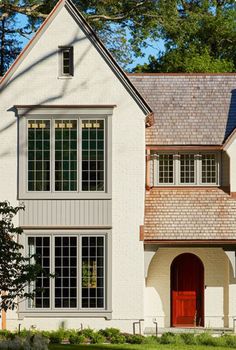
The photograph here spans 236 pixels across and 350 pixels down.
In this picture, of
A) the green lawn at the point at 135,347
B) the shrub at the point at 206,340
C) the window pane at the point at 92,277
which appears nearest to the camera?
the green lawn at the point at 135,347

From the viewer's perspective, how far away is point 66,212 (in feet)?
113

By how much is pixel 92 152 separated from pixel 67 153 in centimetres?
79

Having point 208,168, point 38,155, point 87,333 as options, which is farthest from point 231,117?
point 87,333

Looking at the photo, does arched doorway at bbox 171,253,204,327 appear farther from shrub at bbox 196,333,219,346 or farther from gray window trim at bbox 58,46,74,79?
gray window trim at bbox 58,46,74,79

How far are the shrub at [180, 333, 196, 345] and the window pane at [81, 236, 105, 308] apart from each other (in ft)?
9.95

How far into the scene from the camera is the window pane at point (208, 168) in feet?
119

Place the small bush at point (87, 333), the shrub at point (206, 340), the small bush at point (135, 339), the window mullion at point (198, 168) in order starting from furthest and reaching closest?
the window mullion at point (198, 168)
the small bush at point (87, 333)
the small bush at point (135, 339)
the shrub at point (206, 340)

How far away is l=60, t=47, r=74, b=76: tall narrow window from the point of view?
3472 centimetres

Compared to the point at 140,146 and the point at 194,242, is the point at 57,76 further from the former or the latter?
the point at 194,242

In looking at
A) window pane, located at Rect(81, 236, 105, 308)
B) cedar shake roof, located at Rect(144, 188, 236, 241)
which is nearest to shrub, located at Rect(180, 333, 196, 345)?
window pane, located at Rect(81, 236, 105, 308)

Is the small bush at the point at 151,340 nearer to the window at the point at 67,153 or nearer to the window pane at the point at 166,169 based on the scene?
the window at the point at 67,153

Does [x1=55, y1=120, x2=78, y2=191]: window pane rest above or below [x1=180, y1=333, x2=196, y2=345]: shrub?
above

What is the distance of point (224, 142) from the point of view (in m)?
35.9

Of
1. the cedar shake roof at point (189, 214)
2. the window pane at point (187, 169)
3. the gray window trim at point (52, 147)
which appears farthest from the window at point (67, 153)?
the window pane at point (187, 169)
